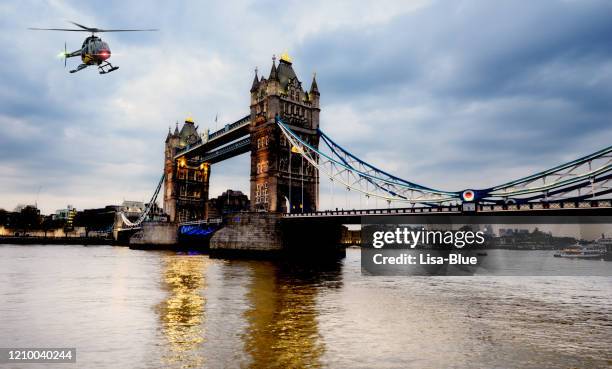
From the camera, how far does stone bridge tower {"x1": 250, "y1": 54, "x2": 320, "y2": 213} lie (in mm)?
61000

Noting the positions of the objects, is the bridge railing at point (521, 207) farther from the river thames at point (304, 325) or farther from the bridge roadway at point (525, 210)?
the river thames at point (304, 325)

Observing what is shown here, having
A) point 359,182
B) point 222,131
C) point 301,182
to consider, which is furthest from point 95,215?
Answer: point 359,182

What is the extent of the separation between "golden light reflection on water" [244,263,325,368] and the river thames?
0.16 ft

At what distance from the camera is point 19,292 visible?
71.5 feet

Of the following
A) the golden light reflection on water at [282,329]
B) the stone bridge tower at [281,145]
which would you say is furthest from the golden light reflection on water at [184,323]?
the stone bridge tower at [281,145]

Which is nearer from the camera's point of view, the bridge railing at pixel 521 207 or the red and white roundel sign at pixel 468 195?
the bridge railing at pixel 521 207

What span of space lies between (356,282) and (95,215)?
502 ft

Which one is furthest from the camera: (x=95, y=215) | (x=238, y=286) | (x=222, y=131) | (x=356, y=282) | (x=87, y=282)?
(x=95, y=215)

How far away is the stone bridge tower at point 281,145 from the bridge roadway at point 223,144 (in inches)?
223

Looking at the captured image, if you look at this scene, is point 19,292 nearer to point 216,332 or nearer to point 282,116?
point 216,332

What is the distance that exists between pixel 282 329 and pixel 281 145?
50.7 m

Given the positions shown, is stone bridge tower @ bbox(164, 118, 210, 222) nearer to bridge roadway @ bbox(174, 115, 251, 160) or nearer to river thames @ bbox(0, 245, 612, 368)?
bridge roadway @ bbox(174, 115, 251, 160)

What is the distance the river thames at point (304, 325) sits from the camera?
1062cm

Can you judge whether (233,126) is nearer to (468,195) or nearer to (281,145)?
(281,145)
